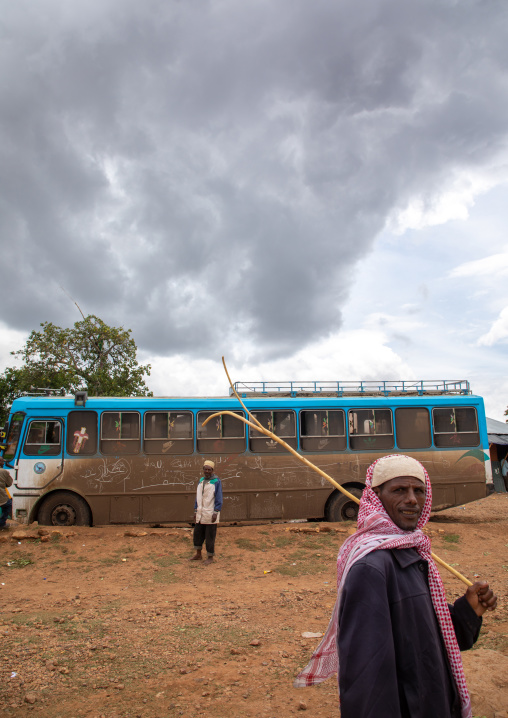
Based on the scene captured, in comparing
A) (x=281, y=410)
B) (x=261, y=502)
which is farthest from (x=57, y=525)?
(x=281, y=410)

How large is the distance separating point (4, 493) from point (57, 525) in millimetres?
1281

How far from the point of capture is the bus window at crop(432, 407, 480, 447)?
11180 millimetres

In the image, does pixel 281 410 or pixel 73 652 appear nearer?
pixel 73 652

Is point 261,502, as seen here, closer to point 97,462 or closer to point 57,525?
point 97,462

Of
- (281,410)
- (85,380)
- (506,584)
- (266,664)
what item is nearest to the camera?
(266,664)

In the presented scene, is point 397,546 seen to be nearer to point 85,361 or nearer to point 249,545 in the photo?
point 249,545

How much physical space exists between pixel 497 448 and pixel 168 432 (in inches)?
722

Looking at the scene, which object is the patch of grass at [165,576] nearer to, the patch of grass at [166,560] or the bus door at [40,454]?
the patch of grass at [166,560]

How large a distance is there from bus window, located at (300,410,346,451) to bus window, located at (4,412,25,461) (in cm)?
626

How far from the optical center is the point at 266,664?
4.29m

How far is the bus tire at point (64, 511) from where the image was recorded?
9.97m

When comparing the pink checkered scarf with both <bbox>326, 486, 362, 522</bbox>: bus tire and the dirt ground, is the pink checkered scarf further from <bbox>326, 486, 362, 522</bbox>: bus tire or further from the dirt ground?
<bbox>326, 486, 362, 522</bbox>: bus tire

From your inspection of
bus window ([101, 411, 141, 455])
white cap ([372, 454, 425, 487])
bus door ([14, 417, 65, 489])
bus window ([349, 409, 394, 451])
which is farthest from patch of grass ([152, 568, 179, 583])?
white cap ([372, 454, 425, 487])

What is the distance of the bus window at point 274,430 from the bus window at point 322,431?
24 centimetres
